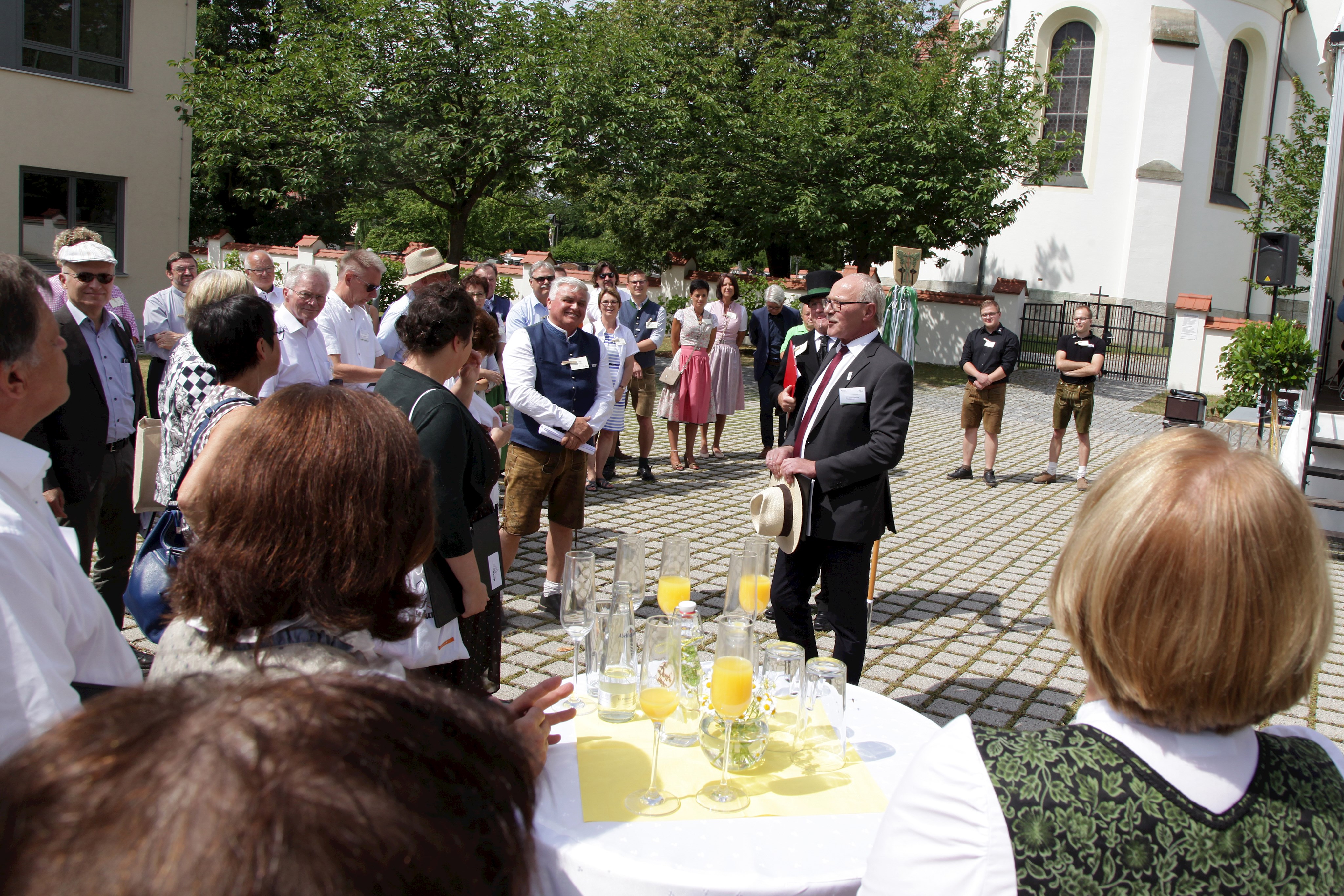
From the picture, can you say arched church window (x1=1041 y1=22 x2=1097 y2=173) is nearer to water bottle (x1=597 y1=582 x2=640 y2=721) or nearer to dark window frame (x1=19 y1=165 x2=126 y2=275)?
dark window frame (x1=19 y1=165 x2=126 y2=275)

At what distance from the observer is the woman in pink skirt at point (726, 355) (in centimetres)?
1067

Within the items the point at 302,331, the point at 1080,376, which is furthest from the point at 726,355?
the point at 302,331

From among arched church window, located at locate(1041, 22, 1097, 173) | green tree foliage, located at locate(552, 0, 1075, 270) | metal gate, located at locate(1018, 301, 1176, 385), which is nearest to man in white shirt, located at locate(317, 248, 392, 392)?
green tree foliage, located at locate(552, 0, 1075, 270)

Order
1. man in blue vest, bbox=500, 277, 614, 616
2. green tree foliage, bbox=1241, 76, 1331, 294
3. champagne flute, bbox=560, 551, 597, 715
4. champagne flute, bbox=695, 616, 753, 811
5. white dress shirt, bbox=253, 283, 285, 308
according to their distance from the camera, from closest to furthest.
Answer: champagne flute, bbox=695, 616, 753, 811 → champagne flute, bbox=560, 551, 597, 715 → man in blue vest, bbox=500, 277, 614, 616 → white dress shirt, bbox=253, 283, 285, 308 → green tree foliage, bbox=1241, 76, 1331, 294

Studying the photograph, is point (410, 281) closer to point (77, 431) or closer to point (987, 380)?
point (77, 431)

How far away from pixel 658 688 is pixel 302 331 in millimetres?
4377

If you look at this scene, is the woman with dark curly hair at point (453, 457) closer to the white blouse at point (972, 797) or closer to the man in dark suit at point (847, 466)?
the man in dark suit at point (847, 466)

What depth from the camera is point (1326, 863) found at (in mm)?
1272

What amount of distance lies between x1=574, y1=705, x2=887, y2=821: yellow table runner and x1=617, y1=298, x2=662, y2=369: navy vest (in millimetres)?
7543

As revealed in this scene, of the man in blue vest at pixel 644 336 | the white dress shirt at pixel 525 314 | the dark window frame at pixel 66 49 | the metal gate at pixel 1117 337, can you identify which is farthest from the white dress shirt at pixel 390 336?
the metal gate at pixel 1117 337

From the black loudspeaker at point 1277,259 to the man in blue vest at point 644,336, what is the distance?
6.66 meters

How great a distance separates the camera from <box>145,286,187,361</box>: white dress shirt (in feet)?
25.0

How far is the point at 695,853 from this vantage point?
1996 millimetres

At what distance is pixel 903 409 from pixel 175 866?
13.0ft
